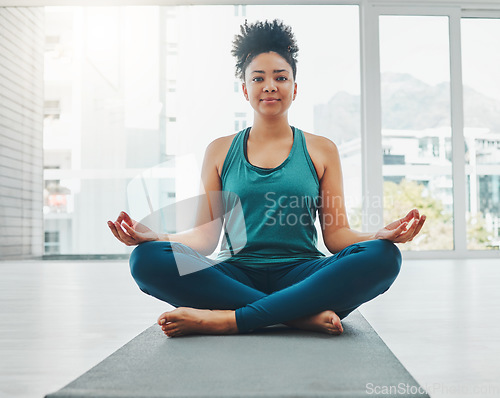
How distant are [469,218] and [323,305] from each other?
393cm

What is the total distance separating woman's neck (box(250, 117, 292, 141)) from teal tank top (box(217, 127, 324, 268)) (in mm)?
92

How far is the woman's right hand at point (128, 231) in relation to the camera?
1173mm

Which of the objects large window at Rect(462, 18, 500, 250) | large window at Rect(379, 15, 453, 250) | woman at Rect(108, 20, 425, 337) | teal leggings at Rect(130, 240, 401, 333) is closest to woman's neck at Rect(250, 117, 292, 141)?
woman at Rect(108, 20, 425, 337)

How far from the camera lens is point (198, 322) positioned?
4.07 feet

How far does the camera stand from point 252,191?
4.83 ft

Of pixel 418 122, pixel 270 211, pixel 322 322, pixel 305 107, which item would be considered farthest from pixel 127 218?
pixel 418 122

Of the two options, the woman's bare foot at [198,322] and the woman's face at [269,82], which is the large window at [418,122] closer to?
the woman's face at [269,82]

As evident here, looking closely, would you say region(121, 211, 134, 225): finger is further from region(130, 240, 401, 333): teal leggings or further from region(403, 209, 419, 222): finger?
region(403, 209, 419, 222): finger

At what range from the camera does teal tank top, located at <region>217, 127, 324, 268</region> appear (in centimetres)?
144

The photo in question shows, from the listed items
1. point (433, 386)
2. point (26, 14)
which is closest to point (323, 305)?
point (433, 386)

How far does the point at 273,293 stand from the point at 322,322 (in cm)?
14

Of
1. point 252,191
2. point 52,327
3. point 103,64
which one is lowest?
point 52,327

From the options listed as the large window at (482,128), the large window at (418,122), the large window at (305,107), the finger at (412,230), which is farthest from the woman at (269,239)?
the large window at (482,128)

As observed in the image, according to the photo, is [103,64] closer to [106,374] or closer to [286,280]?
[286,280]
